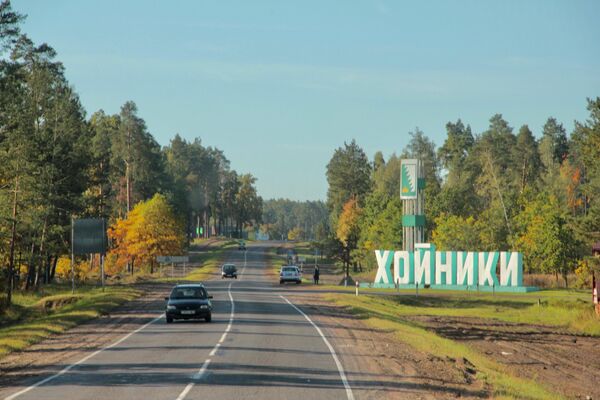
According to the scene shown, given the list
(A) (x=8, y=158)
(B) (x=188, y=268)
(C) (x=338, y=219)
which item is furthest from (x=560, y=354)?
(C) (x=338, y=219)

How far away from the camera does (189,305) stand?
126 ft

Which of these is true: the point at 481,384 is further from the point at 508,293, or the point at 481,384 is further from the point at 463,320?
the point at 508,293

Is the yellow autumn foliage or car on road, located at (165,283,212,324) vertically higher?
the yellow autumn foliage

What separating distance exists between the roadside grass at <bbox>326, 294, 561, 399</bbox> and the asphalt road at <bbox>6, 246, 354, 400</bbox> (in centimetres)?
337

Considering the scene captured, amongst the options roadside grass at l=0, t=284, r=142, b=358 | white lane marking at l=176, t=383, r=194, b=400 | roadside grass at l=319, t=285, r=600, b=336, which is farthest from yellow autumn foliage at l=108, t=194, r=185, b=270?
white lane marking at l=176, t=383, r=194, b=400

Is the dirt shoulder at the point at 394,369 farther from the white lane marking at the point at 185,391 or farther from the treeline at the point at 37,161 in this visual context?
the treeline at the point at 37,161

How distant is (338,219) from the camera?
6634 inches

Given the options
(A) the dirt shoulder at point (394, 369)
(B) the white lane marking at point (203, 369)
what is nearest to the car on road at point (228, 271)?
(A) the dirt shoulder at point (394, 369)

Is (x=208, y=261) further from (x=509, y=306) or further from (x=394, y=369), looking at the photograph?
(x=394, y=369)

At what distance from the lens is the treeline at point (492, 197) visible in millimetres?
88750

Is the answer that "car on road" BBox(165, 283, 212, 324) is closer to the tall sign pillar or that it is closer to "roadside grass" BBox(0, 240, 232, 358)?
"roadside grass" BBox(0, 240, 232, 358)

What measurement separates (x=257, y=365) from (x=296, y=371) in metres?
1.44

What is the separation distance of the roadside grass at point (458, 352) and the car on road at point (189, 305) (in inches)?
285

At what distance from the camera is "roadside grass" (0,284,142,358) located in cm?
3259
